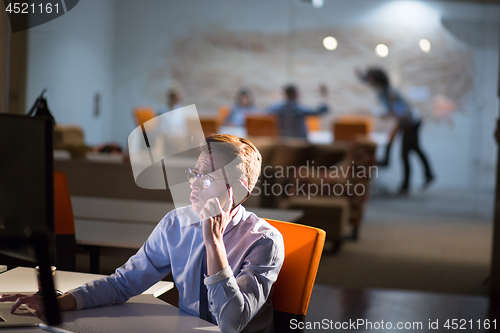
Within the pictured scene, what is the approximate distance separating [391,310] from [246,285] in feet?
8.04

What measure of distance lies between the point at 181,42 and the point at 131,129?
85 cm

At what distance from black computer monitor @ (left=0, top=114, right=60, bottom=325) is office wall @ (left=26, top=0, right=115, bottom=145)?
2.35 m

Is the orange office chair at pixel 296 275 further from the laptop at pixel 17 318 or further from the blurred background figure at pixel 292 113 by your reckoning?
the blurred background figure at pixel 292 113

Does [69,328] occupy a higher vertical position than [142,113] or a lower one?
lower

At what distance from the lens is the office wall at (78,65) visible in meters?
3.51

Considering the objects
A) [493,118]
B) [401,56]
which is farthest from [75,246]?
[493,118]

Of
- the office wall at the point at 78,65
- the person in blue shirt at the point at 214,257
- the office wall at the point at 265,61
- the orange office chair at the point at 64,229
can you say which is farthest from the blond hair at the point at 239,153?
the office wall at the point at 265,61

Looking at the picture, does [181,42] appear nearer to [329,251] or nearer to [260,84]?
[260,84]

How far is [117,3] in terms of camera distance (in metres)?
3.99

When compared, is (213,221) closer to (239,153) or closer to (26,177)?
(239,153)

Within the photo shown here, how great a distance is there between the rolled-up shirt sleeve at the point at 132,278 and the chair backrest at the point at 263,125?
3.03 metres

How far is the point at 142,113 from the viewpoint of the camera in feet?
14.8

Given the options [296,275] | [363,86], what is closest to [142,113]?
[363,86]

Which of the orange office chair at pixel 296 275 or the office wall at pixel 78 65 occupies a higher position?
the office wall at pixel 78 65
